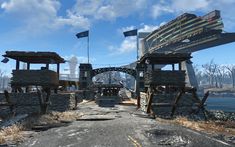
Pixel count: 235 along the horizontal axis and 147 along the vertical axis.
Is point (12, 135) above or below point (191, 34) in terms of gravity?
below

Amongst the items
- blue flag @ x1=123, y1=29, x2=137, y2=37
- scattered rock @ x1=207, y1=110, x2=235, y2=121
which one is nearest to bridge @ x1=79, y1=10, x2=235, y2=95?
blue flag @ x1=123, y1=29, x2=137, y2=37

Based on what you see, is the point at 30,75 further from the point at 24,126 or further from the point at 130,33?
the point at 130,33

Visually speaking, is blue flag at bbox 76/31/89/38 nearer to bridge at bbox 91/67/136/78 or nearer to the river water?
bridge at bbox 91/67/136/78

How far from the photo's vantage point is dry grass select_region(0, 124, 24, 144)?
1655 cm

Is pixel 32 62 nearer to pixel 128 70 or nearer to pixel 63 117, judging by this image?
pixel 63 117

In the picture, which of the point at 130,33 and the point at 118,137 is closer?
the point at 118,137

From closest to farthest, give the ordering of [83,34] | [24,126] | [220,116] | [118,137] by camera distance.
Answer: [118,137] < [24,126] < [220,116] < [83,34]

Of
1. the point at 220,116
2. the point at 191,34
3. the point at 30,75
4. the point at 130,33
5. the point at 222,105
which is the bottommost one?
the point at 222,105

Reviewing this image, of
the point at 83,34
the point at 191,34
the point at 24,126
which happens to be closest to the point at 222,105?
the point at 191,34

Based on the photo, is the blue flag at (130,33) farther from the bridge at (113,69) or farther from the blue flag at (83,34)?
the bridge at (113,69)

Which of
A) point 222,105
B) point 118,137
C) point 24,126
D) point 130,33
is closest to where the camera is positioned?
point 118,137

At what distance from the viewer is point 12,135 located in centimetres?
1766

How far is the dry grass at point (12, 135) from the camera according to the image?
16547 mm

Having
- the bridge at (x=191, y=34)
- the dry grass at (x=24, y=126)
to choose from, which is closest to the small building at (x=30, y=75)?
the dry grass at (x=24, y=126)
